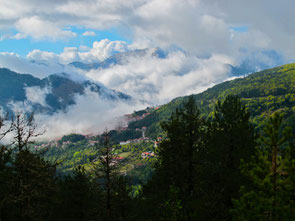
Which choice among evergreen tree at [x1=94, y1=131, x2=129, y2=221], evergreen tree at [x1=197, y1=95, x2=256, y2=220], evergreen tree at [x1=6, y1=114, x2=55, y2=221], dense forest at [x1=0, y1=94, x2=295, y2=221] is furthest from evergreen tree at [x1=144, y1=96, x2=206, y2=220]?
evergreen tree at [x1=6, y1=114, x2=55, y2=221]

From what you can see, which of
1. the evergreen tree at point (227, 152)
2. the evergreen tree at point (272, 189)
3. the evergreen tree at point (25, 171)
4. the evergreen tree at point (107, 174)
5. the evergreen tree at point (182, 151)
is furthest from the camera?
the evergreen tree at point (182, 151)

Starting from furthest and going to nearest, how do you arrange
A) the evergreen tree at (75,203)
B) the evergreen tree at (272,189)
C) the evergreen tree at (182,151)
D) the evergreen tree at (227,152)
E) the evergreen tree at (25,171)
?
the evergreen tree at (75,203)
the evergreen tree at (182,151)
the evergreen tree at (227,152)
the evergreen tree at (25,171)
the evergreen tree at (272,189)

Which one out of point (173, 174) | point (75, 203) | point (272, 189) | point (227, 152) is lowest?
point (75, 203)

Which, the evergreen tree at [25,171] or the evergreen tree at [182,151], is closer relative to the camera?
the evergreen tree at [25,171]

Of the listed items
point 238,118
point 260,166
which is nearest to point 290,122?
point 238,118

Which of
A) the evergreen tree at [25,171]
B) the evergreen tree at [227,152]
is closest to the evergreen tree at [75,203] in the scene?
the evergreen tree at [25,171]

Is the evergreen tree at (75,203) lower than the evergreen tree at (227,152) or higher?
lower

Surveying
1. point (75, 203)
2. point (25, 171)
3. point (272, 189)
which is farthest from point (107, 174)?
point (272, 189)

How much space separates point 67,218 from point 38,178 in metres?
13.2

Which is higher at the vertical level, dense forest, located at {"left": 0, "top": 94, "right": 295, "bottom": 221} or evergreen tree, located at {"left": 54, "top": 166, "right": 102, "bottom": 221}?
dense forest, located at {"left": 0, "top": 94, "right": 295, "bottom": 221}

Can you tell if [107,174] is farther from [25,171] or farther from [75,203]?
Result: [75,203]

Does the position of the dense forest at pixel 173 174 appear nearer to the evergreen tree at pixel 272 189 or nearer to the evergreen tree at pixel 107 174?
the evergreen tree at pixel 107 174

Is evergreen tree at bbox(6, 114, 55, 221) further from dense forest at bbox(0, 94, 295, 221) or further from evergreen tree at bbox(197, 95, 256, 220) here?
evergreen tree at bbox(197, 95, 256, 220)

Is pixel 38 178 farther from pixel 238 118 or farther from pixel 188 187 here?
pixel 238 118
